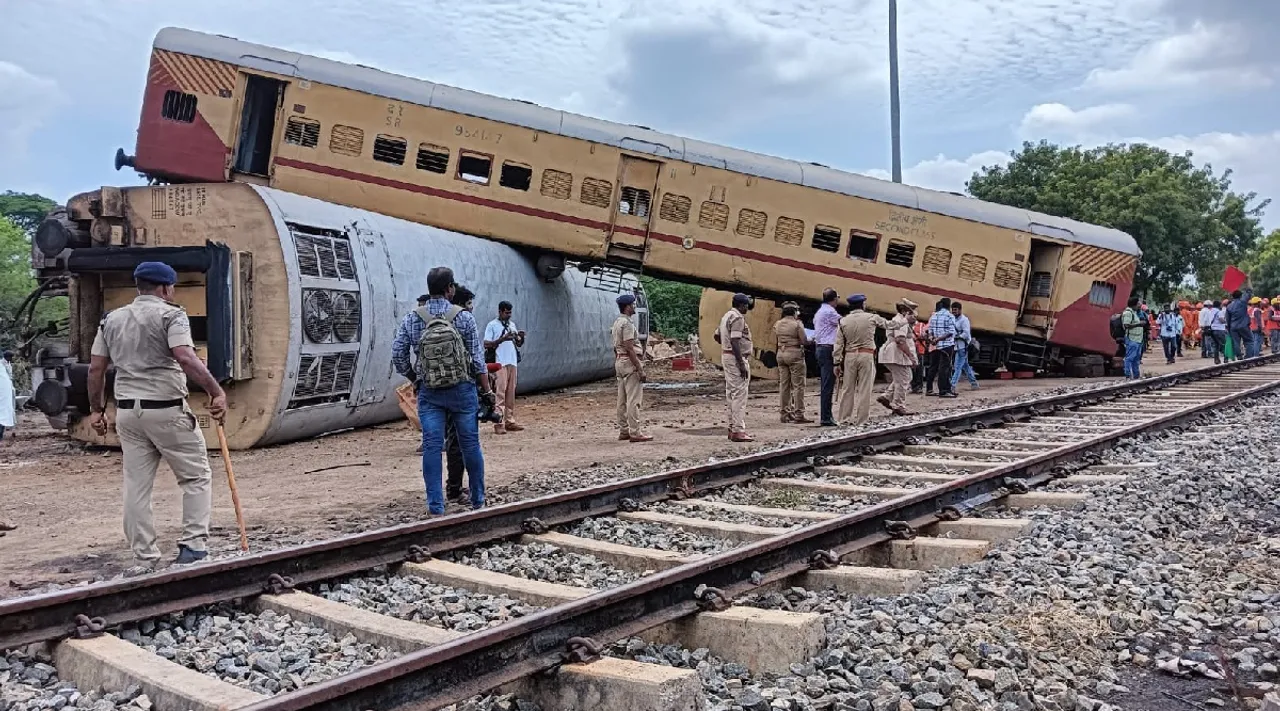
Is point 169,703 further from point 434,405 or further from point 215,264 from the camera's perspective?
point 215,264

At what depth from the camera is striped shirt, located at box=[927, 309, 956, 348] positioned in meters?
16.2

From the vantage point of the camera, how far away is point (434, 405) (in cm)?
695

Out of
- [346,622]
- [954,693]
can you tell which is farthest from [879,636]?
[346,622]

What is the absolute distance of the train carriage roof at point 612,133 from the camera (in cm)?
1564

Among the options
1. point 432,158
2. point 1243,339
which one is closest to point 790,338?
point 432,158

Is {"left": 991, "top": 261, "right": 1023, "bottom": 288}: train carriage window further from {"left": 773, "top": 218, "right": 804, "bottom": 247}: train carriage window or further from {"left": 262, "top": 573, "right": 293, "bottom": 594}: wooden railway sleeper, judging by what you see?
{"left": 262, "top": 573, "right": 293, "bottom": 594}: wooden railway sleeper

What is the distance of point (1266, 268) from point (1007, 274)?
44.3 meters

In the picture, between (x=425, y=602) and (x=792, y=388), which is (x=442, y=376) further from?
(x=792, y=388)

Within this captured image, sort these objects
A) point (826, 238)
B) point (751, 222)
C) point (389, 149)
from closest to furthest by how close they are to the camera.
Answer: point (389, 149) → point (751, 222) → point (826, 238)

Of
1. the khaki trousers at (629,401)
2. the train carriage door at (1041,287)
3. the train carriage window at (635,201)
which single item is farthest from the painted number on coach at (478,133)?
the train carriage door at (1041,287)

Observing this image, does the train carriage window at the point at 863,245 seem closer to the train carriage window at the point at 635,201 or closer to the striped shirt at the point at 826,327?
the train carriage window at the point at 635,201

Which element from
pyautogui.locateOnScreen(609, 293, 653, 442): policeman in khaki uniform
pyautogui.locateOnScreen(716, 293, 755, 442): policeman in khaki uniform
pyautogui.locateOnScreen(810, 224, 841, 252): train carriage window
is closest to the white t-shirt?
pyautogui.locateOnScreen(609, 293, 653, 442): policeman in khaki uniform

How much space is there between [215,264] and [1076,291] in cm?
1521

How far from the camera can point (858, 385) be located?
1258cm
